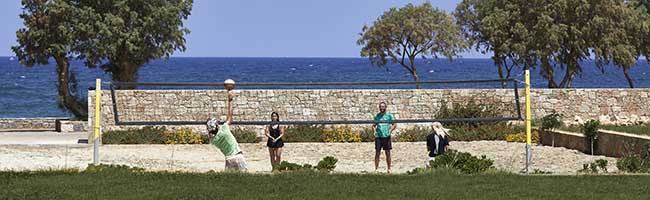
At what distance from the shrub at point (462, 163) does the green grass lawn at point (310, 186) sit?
28.1 inches

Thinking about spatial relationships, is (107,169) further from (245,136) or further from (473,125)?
(473,125)

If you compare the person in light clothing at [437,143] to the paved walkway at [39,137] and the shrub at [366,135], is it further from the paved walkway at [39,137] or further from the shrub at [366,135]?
the paved walkway at [39,137]

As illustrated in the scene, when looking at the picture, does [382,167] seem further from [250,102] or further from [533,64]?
[533,64]

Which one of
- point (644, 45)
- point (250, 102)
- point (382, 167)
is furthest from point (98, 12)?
point (644, 45)

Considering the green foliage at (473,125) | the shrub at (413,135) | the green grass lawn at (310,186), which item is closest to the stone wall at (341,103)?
the green foliage at (473,125)

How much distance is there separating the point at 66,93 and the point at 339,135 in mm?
12601

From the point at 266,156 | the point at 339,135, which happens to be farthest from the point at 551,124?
the point at 266,156

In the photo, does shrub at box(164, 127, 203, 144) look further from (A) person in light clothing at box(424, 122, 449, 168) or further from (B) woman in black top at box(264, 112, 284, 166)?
(A) person in light clothing at box(424, 122, 449, 168)

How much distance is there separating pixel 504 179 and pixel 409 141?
15243 millimetres

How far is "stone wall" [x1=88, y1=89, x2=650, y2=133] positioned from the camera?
101ft

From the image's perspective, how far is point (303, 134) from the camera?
3061 centimetres

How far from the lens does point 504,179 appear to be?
1557 centimetres

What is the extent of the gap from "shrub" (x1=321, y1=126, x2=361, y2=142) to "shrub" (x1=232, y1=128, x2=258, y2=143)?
1.99 meters

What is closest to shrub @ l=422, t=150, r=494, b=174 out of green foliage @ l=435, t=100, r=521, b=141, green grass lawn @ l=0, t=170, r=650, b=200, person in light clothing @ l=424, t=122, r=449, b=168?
green grass lawn @ l=0, t=170, r=650, b=200
